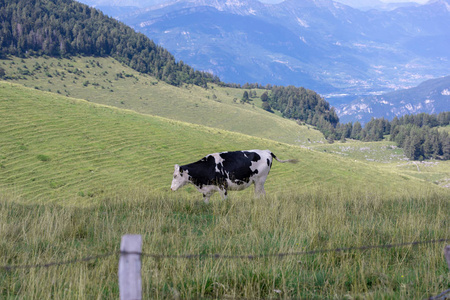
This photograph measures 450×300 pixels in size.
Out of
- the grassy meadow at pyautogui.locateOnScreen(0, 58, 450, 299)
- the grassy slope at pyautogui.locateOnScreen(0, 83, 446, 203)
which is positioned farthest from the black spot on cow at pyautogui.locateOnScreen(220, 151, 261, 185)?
the grassy slope at pyautogui.locateOnScreen(0, 83, 446, 203)

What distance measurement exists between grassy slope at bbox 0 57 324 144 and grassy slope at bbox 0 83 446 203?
307 feet

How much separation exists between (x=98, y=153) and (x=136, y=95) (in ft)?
421

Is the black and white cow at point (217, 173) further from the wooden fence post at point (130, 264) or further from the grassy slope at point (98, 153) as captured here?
the grassy slope at point (98, 153)

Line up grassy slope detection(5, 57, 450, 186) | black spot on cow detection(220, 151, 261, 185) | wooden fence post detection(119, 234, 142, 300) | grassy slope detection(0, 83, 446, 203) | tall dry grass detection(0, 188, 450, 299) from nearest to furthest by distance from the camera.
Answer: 1. wooden fence post detection(119, 234, 142, 300)
2. tall dry grass detection(0, 188, 450, 299)
3. black spot on cow detection(220, 151, 261, 185)
4. grassy slope detection(0, 83, 446, 203)
5. grassy slope detection(5, 57, 450, 186)

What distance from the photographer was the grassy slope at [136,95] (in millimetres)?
148375

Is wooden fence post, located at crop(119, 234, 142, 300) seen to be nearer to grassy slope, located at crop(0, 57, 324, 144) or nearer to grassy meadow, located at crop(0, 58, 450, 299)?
grassy meadow, located at crop(0, 58, 450, 299)

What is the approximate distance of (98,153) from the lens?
124ft

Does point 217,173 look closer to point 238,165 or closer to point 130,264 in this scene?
point 238,165

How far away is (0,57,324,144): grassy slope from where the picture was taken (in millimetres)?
148375

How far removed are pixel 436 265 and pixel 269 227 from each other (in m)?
3.10

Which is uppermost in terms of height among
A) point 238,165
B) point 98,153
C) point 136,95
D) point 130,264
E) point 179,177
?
point 136,95

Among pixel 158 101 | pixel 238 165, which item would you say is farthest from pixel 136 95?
pixel 238 165

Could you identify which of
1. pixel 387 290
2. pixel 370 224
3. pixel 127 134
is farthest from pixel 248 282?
pixel 127 134

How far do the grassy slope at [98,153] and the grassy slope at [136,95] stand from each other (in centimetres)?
9354
